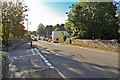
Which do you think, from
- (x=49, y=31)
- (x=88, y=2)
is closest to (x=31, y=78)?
(x=88, y=2)

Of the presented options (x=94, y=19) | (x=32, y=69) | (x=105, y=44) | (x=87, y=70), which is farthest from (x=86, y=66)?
(x=94, y=19)

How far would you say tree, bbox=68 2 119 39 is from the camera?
16641 millimetres

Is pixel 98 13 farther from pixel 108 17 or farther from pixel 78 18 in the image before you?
pixel 78 18

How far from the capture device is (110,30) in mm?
18312

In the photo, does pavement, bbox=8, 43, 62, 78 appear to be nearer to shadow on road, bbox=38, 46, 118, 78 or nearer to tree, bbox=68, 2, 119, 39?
shadow on road, bbox=38, 46, 118, 78

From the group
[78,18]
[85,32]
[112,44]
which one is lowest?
[112,44]

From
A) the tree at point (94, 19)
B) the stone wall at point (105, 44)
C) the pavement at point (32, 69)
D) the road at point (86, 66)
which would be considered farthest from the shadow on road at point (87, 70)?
the tree at point (94, 19)

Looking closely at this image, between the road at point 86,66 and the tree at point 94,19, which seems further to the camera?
the tree at point 94,19

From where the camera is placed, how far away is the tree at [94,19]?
54.6 ft

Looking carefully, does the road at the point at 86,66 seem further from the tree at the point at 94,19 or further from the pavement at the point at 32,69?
the tree at the point at 94,19

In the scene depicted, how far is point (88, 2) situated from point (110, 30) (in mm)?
7051

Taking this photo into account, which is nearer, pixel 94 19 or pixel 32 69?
pixel 32 69

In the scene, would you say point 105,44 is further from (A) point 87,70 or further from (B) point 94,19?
(A) point 87,70

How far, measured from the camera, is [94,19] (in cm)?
1728
